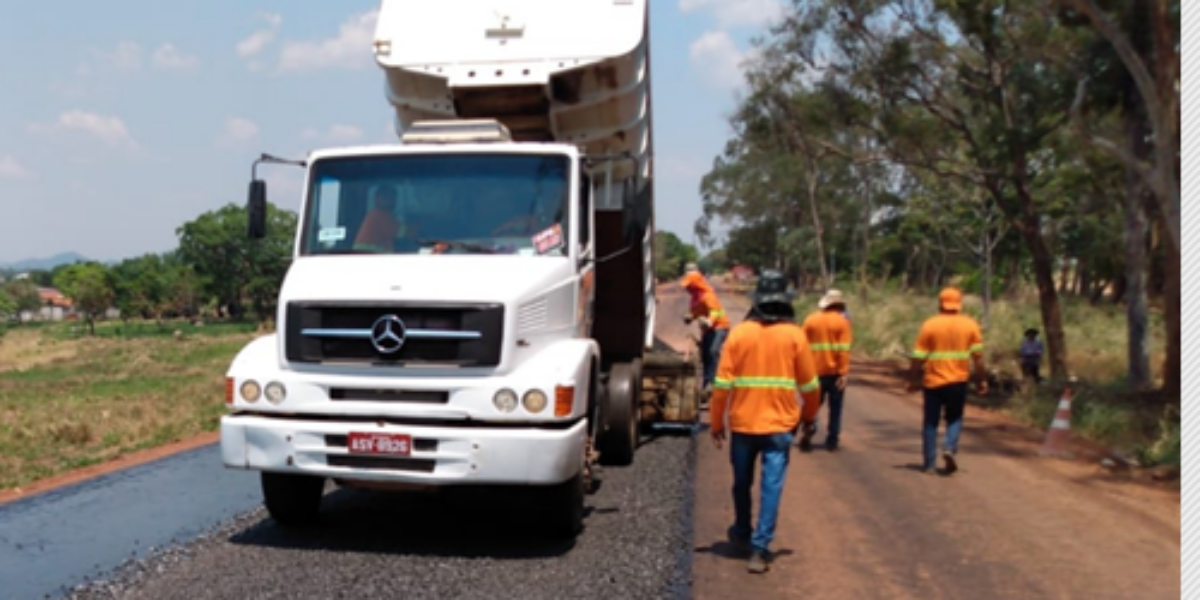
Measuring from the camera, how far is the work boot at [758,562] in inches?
237

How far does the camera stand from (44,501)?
8227mm

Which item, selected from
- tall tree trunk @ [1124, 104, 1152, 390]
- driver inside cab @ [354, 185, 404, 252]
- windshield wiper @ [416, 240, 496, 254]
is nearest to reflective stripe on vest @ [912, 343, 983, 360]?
windshield wiper @ [416, 240, 496, 254]

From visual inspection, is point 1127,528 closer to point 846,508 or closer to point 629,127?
point 846,508

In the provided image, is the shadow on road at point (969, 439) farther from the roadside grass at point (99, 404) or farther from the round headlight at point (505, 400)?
Result: the roadside grass at point (99, 404)

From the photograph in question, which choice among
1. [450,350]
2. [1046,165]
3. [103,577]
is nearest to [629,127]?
[450,350]

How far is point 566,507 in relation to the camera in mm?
6402

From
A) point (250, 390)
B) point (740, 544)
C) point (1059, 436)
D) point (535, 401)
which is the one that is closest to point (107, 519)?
point (250, 390)

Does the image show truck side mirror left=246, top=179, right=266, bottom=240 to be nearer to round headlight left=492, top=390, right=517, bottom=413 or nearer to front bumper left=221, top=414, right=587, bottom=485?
front bumper left=221, top=414, right=587, bottom=485

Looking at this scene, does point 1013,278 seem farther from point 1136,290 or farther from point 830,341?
point 830,341

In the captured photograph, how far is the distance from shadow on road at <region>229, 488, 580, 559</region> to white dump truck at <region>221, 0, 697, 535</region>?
0.73 ft

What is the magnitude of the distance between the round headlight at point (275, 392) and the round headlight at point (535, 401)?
1.51 m

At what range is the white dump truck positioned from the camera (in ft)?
→ 19.6

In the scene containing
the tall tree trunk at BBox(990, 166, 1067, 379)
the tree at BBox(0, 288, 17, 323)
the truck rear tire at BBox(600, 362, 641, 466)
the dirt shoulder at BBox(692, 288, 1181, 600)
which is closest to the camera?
the dirt shoulder at BBox(692, 288, 1181, 600)

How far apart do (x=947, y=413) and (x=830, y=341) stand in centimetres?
141
